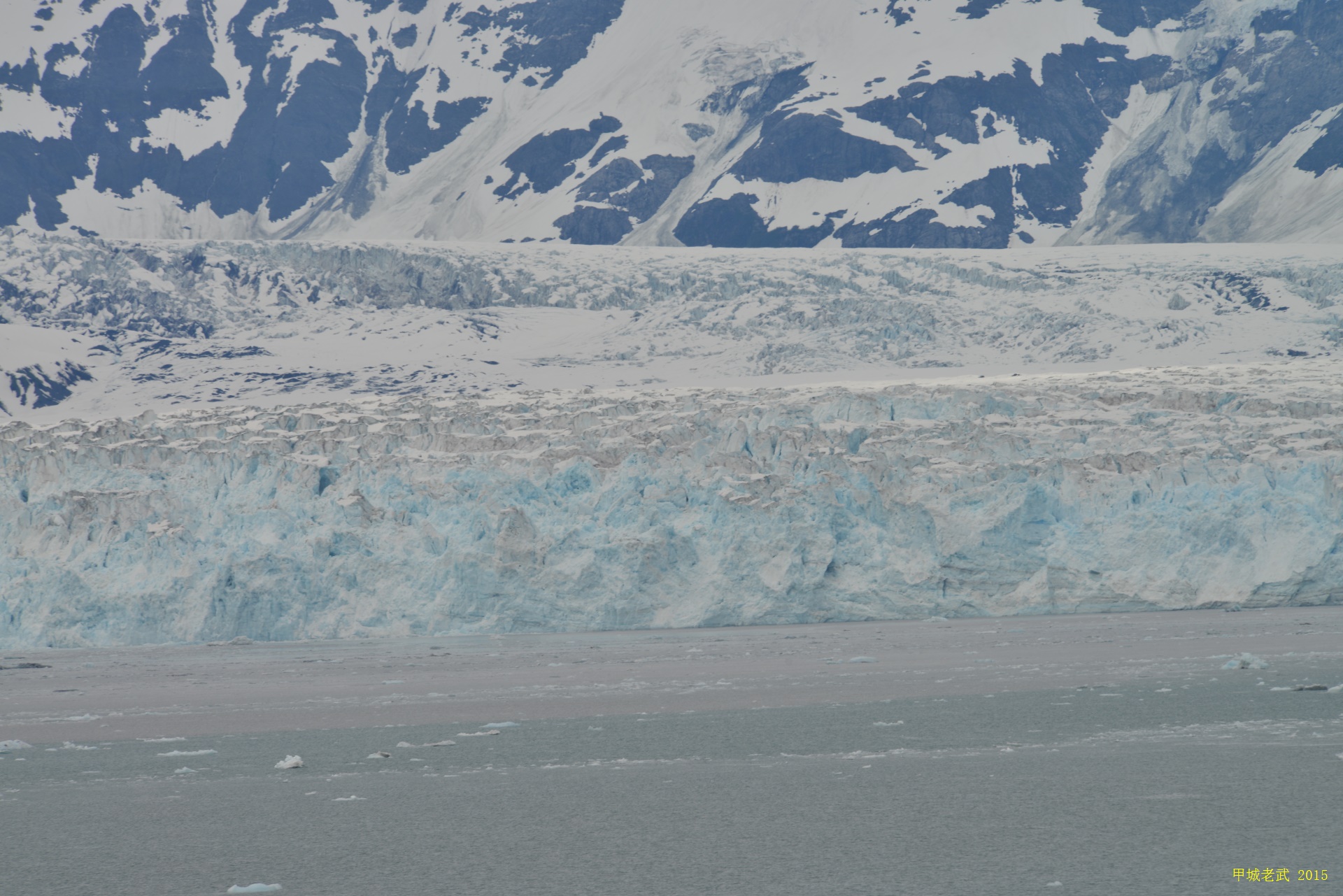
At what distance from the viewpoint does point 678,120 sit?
88.1m

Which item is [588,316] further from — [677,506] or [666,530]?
[666,530]

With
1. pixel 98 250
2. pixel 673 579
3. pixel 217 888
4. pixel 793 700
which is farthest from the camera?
pixel 98 250

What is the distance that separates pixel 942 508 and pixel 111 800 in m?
14.4

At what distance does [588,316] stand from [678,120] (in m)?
55.4

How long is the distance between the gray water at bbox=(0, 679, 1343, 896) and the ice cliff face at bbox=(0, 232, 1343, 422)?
20256 millimetres

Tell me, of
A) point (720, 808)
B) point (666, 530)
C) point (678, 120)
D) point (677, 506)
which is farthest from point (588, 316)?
point (678, 120)

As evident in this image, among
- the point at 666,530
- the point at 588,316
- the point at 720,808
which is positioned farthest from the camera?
the point at 588,316

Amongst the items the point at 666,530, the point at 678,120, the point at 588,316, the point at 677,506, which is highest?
the point at 678,120

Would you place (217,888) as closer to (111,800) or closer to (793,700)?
(111,800)

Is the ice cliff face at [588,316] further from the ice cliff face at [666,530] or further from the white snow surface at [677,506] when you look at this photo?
the ice cliff face at [666,530]

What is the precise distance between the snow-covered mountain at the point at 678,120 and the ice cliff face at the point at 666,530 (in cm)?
4377

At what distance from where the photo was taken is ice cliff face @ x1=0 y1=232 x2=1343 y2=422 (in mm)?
30578

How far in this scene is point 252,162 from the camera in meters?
97.8

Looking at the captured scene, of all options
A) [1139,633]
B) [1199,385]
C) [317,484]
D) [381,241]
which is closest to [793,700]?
[1139,633]
